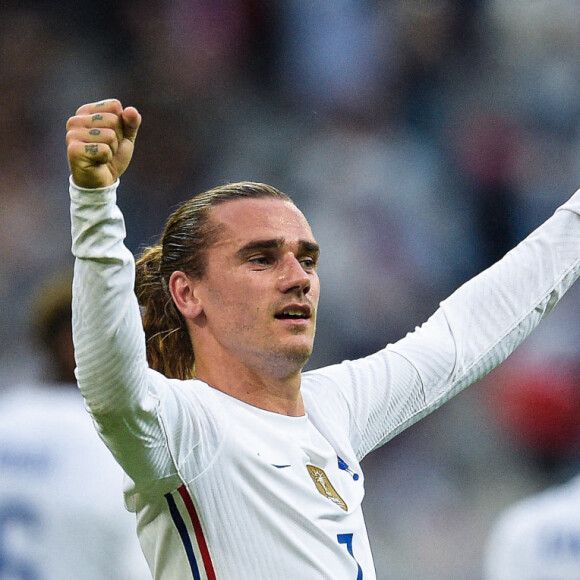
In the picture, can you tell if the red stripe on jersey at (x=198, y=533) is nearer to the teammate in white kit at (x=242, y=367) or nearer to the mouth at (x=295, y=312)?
the teammate in white kit at (x=242, y=367)

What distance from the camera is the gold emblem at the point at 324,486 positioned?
1.62 metres

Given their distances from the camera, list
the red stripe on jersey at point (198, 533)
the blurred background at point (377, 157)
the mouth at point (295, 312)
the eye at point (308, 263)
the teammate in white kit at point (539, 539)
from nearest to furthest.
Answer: the red stripe on jersey at point (198, 533) < the mouth at point (295, 312) < the eye at point (308, 263) < the teammate in white kit at point (539, 539) < the blurred background at point (377, 157)

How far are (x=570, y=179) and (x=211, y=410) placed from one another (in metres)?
3.13

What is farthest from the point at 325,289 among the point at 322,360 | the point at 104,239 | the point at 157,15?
the point at 104,239

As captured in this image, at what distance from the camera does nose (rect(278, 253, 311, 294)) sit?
5.53 feet

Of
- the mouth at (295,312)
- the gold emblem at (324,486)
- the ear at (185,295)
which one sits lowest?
the gold emblem at (324,486)

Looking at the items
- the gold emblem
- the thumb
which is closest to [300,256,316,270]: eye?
the gold emblem

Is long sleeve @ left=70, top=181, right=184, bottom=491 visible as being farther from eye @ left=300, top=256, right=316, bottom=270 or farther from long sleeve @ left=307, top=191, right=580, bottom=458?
long sleeve @ left=307, top=191, right=580, bottom=458

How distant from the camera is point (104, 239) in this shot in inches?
47.5

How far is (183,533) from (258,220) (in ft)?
1.98

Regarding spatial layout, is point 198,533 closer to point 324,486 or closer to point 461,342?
point 324,486

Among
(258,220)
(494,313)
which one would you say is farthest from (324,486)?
(494,313)

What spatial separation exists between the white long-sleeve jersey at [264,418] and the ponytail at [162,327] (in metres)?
0.24

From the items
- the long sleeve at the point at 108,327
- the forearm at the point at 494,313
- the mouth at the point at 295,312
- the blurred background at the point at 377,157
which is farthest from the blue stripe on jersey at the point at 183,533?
the blurred background at the point at 377,157
